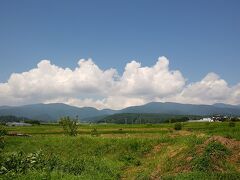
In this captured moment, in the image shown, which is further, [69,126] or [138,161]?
[69,126]

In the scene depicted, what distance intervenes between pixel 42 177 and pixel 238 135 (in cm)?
1855

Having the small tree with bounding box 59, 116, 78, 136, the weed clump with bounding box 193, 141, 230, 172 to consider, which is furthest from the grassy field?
the small tree with bounding box 59, 116, 78, 136

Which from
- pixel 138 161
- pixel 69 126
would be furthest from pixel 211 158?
pixel 69 126

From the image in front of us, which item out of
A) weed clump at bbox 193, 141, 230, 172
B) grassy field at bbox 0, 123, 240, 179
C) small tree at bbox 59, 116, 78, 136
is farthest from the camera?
small tree at bbox 59, 116, 78, 136

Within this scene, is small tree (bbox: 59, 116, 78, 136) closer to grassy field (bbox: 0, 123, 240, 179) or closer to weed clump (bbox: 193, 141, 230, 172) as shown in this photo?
grassy field (bbox: 0, 123, 240, 179)

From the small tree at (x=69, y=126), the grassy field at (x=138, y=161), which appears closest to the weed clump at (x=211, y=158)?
the grassy field at (x=138, y=161)

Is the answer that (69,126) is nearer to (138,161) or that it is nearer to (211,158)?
(138,161)

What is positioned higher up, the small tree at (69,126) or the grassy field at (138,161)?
the small tree at (69,126)

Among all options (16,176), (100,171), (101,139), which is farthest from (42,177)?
(101,139)

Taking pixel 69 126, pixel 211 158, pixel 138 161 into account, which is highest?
pixel 69 126

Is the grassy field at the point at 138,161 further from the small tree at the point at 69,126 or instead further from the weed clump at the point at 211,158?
the small tree at the point at 69,126

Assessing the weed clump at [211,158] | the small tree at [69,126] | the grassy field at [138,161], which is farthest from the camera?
the small tree at [69,126]

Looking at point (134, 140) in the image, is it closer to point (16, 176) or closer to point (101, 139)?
point (101, 139)

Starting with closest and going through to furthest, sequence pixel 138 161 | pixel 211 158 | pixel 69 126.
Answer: pixel 211 158
pixel 138 161
pixel 69 126
